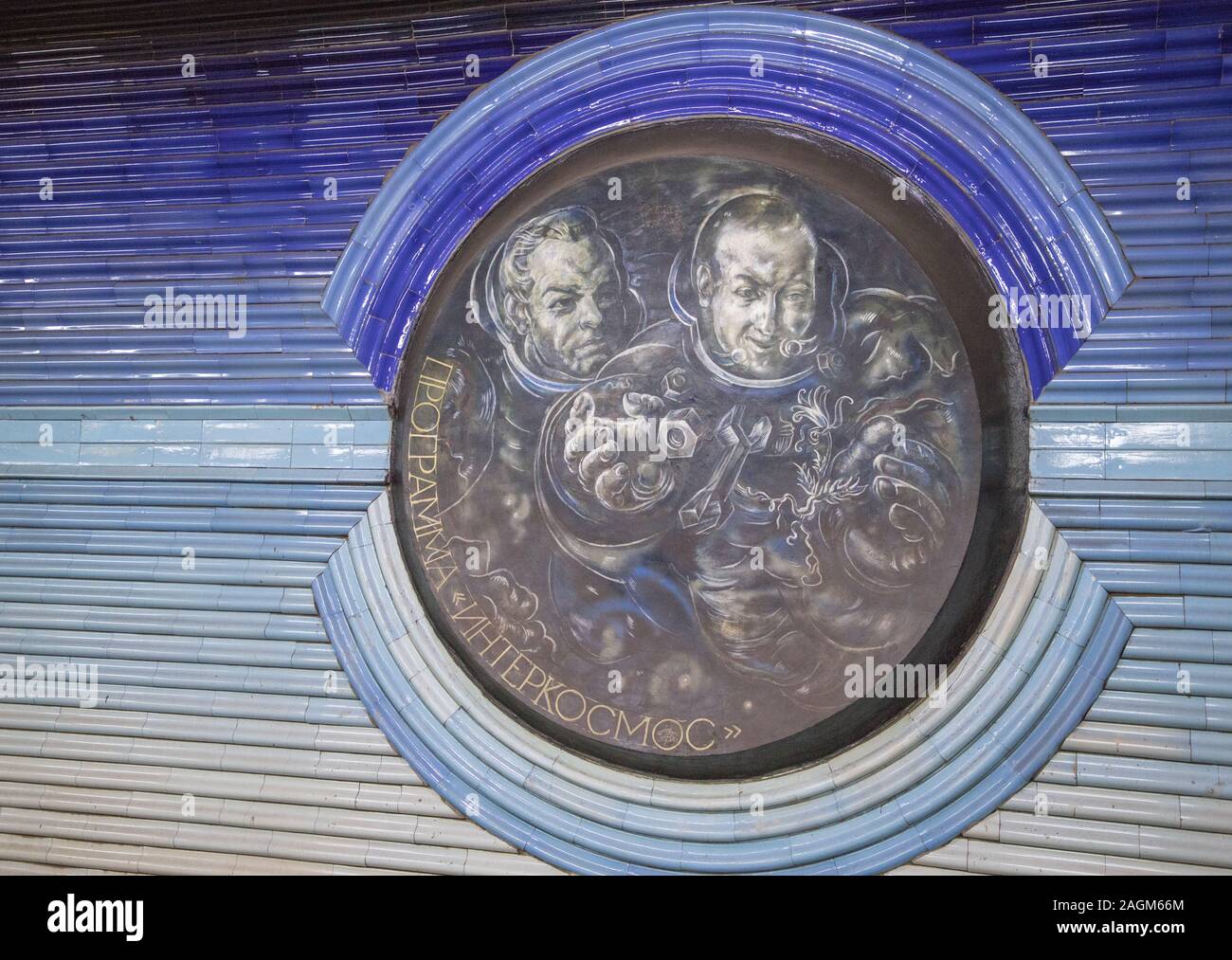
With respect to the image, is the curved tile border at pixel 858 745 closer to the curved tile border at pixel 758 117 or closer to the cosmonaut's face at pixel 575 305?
the curved tile border at pixel 758 117

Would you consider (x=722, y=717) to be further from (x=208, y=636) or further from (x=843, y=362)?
(x=208, y=636)

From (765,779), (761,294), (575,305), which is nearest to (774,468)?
(761,294)

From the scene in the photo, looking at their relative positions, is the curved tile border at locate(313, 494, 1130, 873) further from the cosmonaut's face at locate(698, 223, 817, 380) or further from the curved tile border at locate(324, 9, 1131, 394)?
the cosmonaut's face at locate(698, 223, 817, 380)

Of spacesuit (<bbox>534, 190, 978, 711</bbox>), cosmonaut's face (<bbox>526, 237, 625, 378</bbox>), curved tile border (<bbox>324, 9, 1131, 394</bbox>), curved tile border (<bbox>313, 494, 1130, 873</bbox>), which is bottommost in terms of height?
curved tile border (<bbox>313, 494, 1130, 873</bbox>)

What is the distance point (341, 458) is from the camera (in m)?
4.10

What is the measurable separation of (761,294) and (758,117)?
62 centimetres

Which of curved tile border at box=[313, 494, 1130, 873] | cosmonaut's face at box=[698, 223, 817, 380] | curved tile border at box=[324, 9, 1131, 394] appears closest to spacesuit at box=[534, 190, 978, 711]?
cosmonaut's face at box=[698, 223, 817, 380]

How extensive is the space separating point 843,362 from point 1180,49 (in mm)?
1455

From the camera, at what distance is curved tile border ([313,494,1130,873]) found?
3.58 meters

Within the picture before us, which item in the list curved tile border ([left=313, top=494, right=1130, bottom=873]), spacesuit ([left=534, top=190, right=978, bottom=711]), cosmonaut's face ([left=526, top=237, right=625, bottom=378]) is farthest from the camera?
cosmonaut's face ([left=526, top=237, right=625, bottom=378])

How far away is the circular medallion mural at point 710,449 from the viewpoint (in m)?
3.68

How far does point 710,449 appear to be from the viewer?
151 inches

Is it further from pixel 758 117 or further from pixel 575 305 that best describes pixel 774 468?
pixel 758 117

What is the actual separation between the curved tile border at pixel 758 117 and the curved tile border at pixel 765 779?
76 cm
